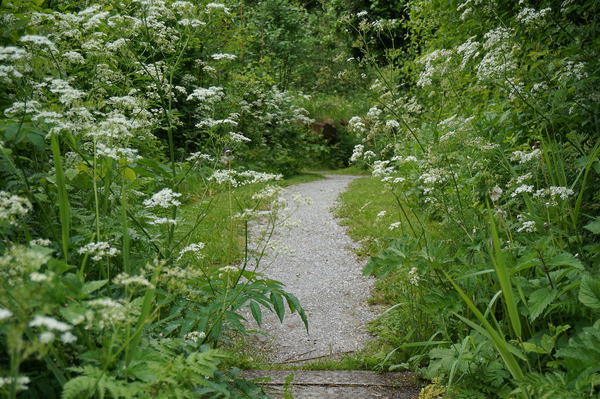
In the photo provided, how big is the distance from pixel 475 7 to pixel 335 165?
9.26 metres

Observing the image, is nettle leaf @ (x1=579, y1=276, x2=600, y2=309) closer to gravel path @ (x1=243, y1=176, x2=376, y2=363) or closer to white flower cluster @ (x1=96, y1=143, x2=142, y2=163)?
gravel path @ (x1=243, y1=176, x2=376, y2=363)

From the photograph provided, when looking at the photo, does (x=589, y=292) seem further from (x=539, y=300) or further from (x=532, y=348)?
(x=532, y=348)

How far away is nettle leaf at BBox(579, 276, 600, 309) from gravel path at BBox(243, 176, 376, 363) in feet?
3.70

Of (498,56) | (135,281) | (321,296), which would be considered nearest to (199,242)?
(135,281)

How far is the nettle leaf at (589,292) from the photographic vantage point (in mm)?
1528

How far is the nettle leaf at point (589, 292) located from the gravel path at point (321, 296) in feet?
3.70

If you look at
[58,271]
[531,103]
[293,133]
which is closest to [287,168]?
[293,133]

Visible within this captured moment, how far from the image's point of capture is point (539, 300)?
1.65 meters

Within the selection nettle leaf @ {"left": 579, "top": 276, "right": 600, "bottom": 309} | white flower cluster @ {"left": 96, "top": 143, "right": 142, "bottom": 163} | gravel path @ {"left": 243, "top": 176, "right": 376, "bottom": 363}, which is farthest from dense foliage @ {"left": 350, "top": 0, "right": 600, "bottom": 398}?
white flower cluster @ {"left": 96, "top": 143, "right": 142, "bottom": 163}

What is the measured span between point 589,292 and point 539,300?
0.17 metres

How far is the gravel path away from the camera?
281 cm

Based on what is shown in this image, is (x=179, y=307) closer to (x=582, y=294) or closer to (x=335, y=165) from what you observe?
(x=582, y=294)

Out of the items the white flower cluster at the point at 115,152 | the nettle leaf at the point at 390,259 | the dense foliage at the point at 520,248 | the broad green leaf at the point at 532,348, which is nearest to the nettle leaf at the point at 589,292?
the dense foliage at the point at 520,248

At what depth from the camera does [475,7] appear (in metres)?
3.61
